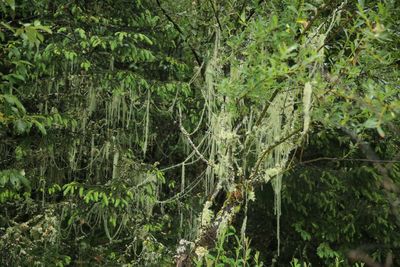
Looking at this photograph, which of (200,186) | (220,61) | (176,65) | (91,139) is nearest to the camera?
(220,61)

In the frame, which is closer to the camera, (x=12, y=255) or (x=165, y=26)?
(x=12, y=255)

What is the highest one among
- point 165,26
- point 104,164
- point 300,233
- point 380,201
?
point 165,26

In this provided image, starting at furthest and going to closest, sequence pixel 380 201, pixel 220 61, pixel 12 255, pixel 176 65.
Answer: pixel 380 201 → pixel 176 65 → pixel 12 255 → pixel 220 61

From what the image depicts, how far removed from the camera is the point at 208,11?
18.4 feet

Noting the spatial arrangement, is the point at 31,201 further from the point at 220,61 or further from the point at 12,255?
the point at 220,61

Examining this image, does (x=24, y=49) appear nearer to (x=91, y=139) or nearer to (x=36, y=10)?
(x=36, y=10)

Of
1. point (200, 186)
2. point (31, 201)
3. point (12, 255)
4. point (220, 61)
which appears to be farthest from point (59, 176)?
point (220, 61)

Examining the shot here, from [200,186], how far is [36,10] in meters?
2.90

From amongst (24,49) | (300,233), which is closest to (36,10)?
(24,49)

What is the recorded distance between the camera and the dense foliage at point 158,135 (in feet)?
13.1

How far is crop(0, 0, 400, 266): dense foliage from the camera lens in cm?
400

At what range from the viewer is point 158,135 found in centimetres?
652

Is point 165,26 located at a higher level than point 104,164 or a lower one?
higher

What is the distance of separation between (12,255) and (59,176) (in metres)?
1.03
